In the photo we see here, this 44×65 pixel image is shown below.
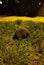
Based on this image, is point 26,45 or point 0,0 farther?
point 0,0

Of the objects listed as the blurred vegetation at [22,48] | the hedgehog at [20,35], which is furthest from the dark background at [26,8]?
the hedgehog at [20,35]

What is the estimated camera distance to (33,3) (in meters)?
11.5

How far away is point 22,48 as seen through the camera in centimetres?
573

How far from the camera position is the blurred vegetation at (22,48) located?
199 inches

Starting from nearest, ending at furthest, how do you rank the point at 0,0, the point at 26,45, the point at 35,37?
the point at 26,45
the point at 35,37
the point at 0,0

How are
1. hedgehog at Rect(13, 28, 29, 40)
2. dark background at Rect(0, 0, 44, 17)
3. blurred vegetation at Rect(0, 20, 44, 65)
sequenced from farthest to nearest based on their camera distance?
dark background at Rect(0, 0, 44, 17) → hedgehog at Rect(13, 28, 29, 40) → blurred vegetation at Rect(0, 20, 44, 65)

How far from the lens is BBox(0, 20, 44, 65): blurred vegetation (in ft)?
16.6

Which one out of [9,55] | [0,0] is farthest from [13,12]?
[9,55]

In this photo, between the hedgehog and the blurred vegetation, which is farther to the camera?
the hedgehog

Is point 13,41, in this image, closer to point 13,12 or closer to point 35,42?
point 35,42

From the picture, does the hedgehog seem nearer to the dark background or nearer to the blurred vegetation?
the blurred vegetation

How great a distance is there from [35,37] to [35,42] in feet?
1.54

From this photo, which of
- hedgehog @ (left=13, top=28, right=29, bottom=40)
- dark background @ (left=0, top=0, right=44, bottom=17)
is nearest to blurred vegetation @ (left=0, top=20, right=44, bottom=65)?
hedgehog @ (left=13, top=28, right=29, bottom=40)

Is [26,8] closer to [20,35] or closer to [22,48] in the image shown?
[20,35]
